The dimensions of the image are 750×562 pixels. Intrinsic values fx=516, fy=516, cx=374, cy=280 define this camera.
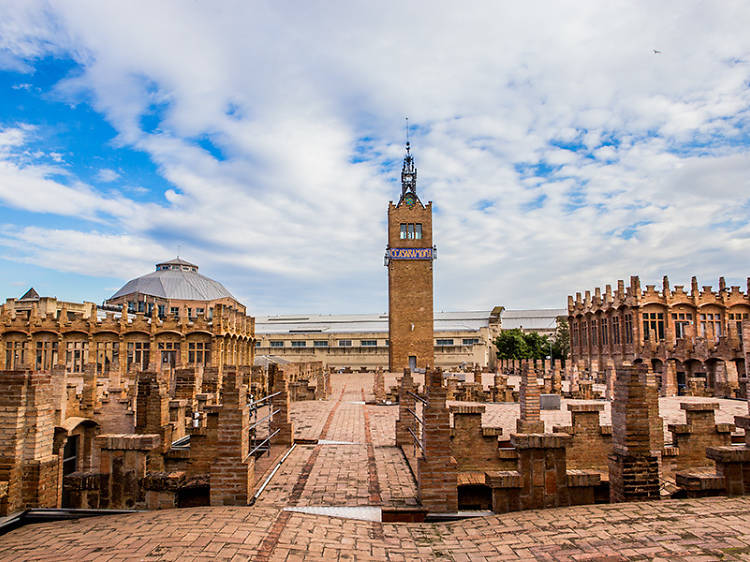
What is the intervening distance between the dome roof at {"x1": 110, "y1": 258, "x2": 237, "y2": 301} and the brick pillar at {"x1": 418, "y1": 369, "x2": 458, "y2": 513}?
52.5 metres

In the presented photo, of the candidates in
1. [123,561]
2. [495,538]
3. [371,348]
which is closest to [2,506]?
[123,561]

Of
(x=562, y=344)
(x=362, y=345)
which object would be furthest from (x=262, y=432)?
(x=562, y=344)

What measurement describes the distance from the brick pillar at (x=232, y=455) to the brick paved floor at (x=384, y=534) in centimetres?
31

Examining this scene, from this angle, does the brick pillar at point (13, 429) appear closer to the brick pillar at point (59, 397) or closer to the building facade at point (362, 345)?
the brick pillar at point (59, 397)

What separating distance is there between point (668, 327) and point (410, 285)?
70.0 ft

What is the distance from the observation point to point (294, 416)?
17672 mm

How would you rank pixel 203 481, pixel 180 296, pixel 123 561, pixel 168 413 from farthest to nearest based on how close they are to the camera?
pixel 180 296 → pixel 168 413 → pixel 203 481 → pixel 123 561

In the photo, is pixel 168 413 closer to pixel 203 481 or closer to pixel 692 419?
pixel 203 481

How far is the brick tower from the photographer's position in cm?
4822

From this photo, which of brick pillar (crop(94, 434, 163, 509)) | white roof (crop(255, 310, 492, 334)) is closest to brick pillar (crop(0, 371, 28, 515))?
brick pillar (crop(94, 434, 163, 509))

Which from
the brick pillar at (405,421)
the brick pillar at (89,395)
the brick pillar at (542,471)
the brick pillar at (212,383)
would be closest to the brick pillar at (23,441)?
the brick pillar at (542,471)

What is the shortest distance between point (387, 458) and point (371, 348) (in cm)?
5336

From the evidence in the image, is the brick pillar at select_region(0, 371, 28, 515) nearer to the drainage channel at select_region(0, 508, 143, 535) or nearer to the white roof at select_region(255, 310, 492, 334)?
the drainage channel at select_region(0, 508, 143, 535)

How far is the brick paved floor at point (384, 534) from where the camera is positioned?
17.8 feet
